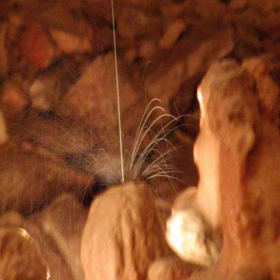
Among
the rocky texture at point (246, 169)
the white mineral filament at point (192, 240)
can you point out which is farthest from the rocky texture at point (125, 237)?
the rocky texture at point (246, 169)

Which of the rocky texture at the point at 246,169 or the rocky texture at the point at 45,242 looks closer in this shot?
the rocky texture at the point at 246,169

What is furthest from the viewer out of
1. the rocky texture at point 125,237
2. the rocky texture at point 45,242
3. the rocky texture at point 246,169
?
the rocky texture at point 45,242

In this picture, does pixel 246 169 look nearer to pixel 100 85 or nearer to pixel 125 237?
pixel 125 237

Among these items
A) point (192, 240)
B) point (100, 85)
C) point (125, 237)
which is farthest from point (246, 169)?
point (100, 85)

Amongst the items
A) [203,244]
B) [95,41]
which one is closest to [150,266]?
[203,244]

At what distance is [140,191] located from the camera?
1.02m

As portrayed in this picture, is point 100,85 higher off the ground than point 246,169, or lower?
higher

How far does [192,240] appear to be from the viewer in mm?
865

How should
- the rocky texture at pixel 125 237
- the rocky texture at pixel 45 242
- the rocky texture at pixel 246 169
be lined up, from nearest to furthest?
the rocky texture at pixel 246 169
the rocky texture at pixel 125 237
the rocky texture at pixel 45 242

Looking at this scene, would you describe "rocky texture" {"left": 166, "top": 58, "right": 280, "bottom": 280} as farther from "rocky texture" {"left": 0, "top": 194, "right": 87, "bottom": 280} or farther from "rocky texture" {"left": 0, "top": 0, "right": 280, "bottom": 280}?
"rocky texture" {"left": 0, "top": 194, "right": 87, "bottom": 280}

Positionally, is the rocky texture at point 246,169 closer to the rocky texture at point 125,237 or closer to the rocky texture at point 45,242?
the rocky texture at point 125,237

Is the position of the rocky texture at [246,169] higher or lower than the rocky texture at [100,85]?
lower

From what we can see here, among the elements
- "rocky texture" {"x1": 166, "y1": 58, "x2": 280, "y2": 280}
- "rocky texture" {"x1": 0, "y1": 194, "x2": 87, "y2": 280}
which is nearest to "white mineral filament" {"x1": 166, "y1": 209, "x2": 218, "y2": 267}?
"rocky texture" {"x1": 166, "y1": 58, "x2": 280, "y2": 280}

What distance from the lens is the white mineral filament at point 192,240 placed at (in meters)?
0.85
